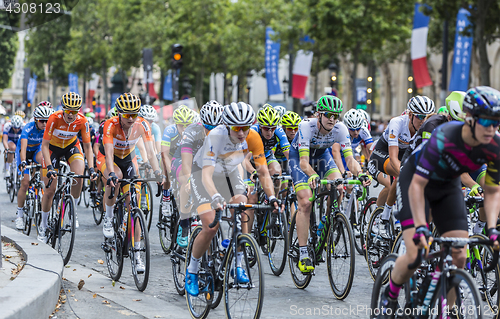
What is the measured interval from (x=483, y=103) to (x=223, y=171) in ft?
9.00

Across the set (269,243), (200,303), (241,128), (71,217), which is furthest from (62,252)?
(241,128)

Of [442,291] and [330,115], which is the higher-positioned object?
[330,115]

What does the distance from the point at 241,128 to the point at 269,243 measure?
2787 mm

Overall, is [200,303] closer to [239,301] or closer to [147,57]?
[239,301]

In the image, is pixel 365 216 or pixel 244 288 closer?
pixel 244 288

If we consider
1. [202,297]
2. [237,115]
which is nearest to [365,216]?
[202,297]

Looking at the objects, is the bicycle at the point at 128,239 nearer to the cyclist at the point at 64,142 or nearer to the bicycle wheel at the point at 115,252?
the bicycle wheel at the point at 115,252

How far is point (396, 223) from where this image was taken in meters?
7.62

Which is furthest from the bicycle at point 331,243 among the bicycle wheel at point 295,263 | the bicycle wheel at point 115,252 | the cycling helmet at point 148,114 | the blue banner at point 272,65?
the blue banner at point 272,65

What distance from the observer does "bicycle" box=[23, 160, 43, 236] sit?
935cm

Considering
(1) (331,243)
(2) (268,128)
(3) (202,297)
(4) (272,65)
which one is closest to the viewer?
(3) (202,297)

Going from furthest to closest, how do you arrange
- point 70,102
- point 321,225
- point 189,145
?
1. point 70,102
2. point 321,225
3. point 189,145

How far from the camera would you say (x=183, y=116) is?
8898 mm

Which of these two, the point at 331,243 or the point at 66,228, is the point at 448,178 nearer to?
the point at 331,243
